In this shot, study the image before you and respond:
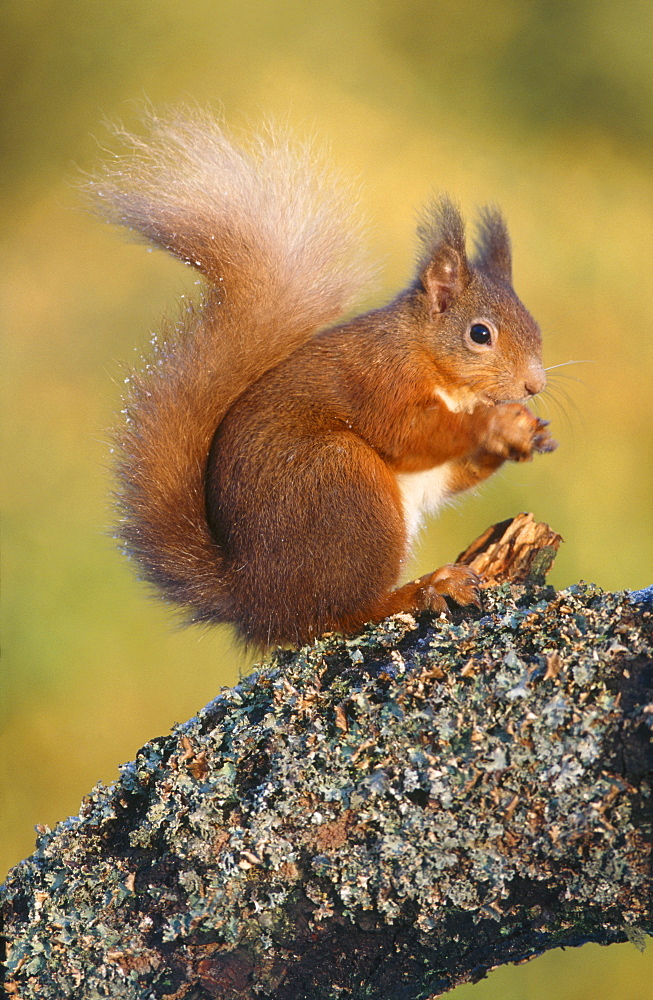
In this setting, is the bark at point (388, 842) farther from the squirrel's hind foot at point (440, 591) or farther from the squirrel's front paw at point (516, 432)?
the squirrel's front paw at point (516, 432)

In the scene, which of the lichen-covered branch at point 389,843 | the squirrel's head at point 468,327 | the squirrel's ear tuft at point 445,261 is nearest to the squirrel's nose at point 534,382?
the squirrel's head at point 468,327

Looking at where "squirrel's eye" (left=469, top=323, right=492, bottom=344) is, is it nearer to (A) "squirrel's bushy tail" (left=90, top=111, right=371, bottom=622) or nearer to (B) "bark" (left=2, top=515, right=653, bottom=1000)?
(A) "squirrel's bushy tail" (left=90, top=111, right=371, bottom=622)

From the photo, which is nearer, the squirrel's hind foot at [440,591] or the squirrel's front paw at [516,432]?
the squirrel's hind foot at [440,591]

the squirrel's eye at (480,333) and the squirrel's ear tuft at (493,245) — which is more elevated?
the squirrel's ear tuft at (493,245)

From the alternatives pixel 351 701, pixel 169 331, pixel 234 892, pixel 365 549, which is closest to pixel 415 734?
pixel 351 701

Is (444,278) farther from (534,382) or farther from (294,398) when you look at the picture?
(294,398)

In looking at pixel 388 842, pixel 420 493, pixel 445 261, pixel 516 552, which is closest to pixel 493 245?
pixel 445 261

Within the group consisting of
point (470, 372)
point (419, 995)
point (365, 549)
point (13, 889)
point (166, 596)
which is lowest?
point (419, 995)

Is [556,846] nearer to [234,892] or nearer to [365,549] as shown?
[234,892]
